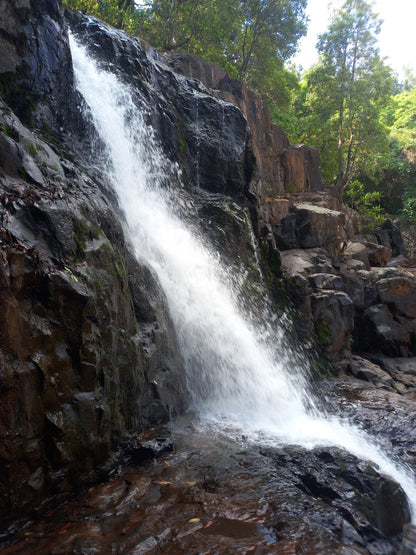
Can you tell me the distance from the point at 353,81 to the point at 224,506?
2078 centimetres

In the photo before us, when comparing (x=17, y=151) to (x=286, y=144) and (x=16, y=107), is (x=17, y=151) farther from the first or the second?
(x=286, y=144)

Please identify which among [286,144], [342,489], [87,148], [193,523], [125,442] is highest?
[286,144]

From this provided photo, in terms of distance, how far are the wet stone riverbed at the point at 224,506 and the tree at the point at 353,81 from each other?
1708 cm

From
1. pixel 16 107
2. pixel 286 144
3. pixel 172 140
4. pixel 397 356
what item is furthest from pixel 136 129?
pixel 286 144

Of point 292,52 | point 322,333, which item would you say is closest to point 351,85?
point 292,52

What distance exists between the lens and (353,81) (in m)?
19.1

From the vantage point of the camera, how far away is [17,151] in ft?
13.9

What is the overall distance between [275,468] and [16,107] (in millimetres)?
6644

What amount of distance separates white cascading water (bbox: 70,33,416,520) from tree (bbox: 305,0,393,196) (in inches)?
516

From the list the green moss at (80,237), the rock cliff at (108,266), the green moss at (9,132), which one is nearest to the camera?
the rock cliff at (108,266)

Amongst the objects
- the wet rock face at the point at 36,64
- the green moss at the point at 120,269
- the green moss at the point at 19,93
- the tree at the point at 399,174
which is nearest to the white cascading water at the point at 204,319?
the wet rock face at the point at 36,64

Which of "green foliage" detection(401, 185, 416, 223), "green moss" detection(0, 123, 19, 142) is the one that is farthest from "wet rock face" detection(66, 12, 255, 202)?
"green foliage" detection(401, 185, 416, 223)

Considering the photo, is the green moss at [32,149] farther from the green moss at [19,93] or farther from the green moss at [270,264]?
the green moss at [270,264]

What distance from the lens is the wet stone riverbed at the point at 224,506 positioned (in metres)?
2.87
